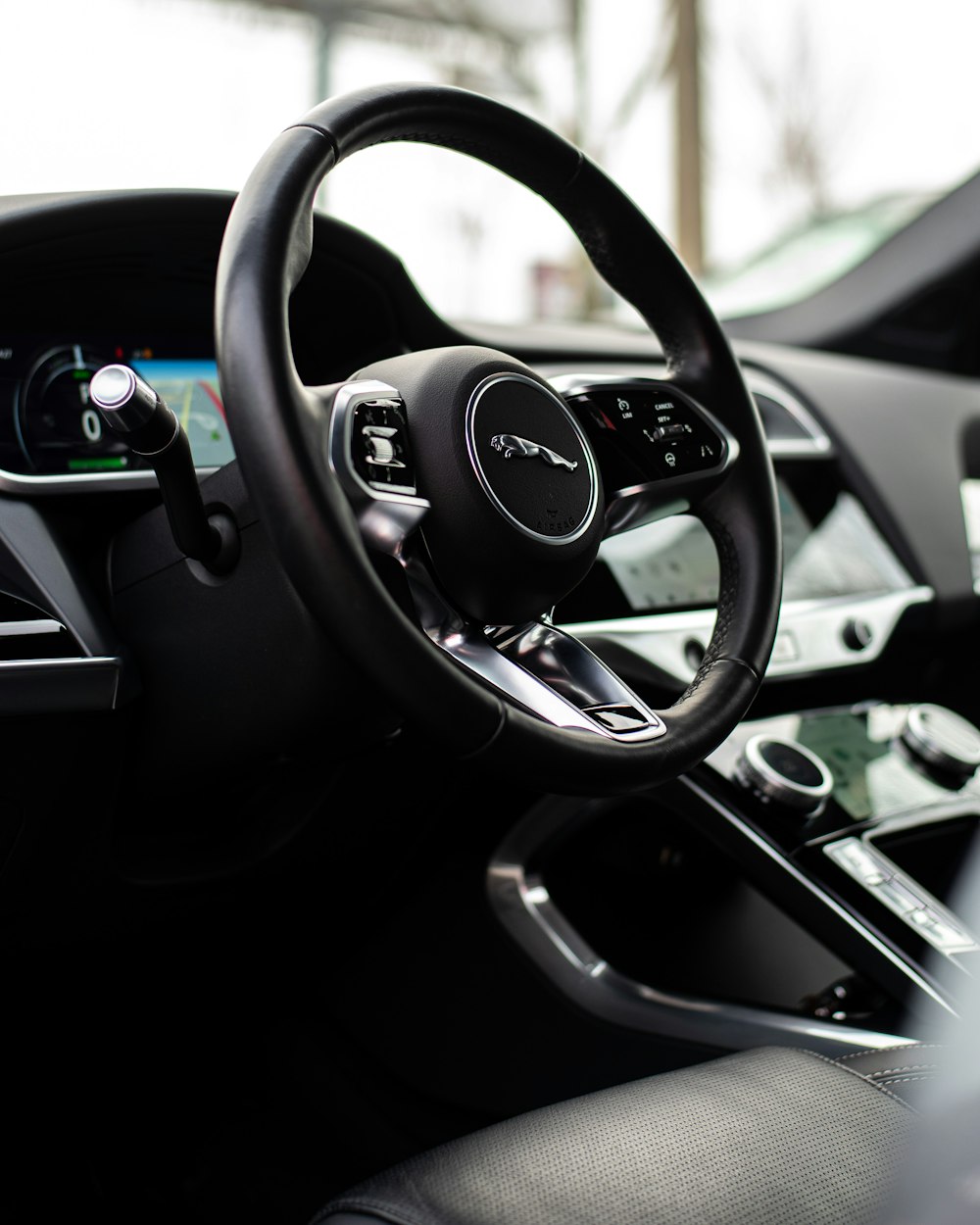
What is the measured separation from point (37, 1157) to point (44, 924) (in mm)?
442

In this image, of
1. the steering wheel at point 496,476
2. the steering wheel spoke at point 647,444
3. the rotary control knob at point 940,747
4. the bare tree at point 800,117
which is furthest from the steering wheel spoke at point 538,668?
the bare tree at point 800,117

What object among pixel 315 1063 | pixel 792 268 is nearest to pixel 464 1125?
pixel 315 1063

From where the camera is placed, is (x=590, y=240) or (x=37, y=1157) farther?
(x=37, y=1157)

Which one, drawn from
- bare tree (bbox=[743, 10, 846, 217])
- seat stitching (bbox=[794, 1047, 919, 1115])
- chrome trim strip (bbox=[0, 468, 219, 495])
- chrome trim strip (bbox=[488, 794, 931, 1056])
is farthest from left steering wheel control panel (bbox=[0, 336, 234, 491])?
bare tree (bbox=[743, 10, 846, 217])

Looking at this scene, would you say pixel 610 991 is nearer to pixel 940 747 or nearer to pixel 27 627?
pixel 940 747

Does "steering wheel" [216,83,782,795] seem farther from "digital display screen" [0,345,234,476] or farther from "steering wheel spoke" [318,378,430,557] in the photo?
"digital display screen" [0,345,234,476]

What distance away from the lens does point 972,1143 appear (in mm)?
566

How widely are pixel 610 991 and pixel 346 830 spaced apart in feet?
0.99

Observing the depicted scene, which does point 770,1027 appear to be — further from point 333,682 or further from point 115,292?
point 115,292

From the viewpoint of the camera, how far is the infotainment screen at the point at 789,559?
1224mm

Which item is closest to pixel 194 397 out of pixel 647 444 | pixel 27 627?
pixel 27 627

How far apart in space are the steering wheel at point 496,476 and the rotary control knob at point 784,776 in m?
0.30

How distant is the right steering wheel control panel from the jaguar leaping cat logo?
1.53 feet

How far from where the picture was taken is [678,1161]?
2.14 feet
